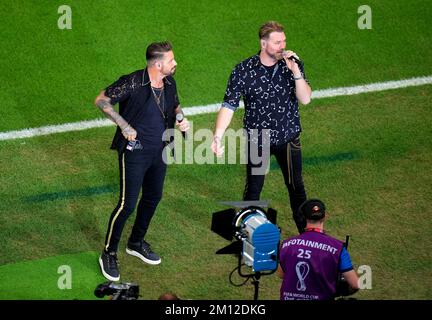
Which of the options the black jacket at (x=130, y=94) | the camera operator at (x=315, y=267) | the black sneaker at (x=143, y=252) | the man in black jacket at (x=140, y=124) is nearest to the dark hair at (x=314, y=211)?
the camera operator at (x=315, y=267)

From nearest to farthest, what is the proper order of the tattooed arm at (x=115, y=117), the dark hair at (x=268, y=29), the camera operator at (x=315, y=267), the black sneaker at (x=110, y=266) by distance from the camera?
the camera operator at (x=315, y=267), the tattooed arm at (x=115, y=117), the dark hair at (x=268, y=29), the black sneaker at (x=110, y=266)

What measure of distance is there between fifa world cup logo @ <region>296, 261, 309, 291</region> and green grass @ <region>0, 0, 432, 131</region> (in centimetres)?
512

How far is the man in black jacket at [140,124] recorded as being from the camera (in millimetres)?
10070

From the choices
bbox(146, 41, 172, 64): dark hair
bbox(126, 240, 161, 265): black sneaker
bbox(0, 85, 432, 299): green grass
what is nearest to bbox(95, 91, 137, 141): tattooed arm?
bbox(146, 41, 172, 64): dark hair

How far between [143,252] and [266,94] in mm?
2037

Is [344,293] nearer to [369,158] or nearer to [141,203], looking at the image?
[141,203]

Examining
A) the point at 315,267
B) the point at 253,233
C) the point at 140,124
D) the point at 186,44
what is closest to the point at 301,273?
the point at 315,267

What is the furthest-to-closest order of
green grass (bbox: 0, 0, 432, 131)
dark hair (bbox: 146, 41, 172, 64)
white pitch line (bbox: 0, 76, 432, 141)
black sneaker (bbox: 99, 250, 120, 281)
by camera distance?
green grass (bbox: 0, 0, 432, 131) < white pitch line (bbox: 0, 76, 432, 141) < black sneaker (bbox: 99, 250, 120, 281) < dark hair (bbox: 146, 41, 172, 64)

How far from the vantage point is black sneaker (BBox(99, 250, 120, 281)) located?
10.5 meters

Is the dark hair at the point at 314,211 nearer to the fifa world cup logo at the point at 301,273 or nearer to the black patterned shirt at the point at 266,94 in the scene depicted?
the fifa world cup logo at the point at 301,273

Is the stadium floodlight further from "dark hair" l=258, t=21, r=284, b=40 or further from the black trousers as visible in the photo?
"dark hair" l=258, t=21, r=284, b=40

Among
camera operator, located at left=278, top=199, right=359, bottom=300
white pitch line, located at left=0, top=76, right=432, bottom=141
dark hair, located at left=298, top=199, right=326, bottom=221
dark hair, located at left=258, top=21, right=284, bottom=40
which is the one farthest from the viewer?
white pitch line, located at left=0, top=76, right=432, bottom=141

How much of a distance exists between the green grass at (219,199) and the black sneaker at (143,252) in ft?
0.21
